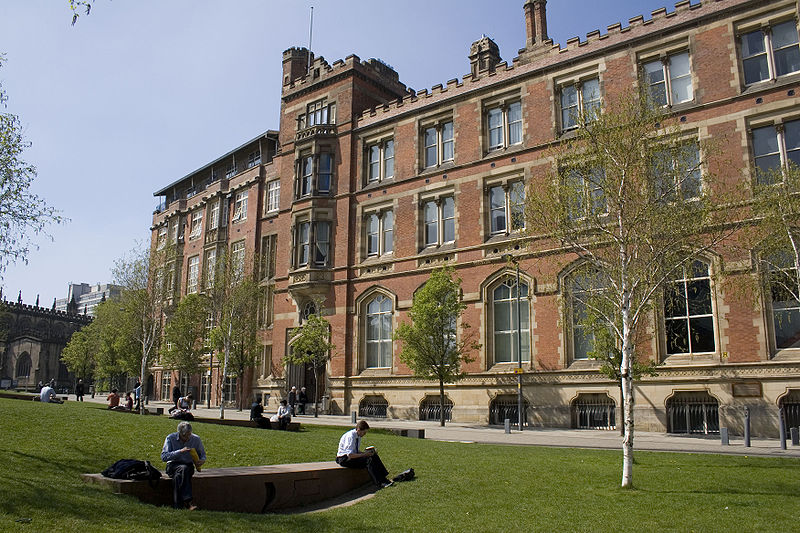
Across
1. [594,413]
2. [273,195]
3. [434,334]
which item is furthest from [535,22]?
[273,195]

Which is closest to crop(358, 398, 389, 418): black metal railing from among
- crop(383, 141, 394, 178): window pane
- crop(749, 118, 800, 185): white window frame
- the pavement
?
the pavement

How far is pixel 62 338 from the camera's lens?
92.2m

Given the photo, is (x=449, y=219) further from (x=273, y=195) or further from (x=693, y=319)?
(x=273, y=195)

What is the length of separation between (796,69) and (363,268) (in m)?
23.4

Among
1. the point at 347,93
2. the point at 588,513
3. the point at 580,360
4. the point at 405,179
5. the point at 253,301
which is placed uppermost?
the point at 347,93

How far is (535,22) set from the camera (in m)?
35.6

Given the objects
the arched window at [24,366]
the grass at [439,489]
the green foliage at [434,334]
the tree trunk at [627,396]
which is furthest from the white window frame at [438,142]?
the arched window at [24,366]

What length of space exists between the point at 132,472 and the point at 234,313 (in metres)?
28.5

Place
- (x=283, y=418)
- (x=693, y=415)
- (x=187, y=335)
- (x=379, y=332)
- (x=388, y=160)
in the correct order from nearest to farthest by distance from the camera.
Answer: (x=283, y=418), (x=693, y=415), (x=379, y=332), (x=388, y=160), (x=187, y=335)

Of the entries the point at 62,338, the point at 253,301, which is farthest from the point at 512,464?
the point at 62,338

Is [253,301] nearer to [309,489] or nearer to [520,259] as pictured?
[520,259]

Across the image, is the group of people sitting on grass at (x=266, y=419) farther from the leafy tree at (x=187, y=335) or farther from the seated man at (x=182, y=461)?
the leafy tree at (x=187, y=335)

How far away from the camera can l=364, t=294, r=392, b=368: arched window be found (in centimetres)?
3659

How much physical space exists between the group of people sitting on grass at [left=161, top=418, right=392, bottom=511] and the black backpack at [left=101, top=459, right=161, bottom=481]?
1.07ft
